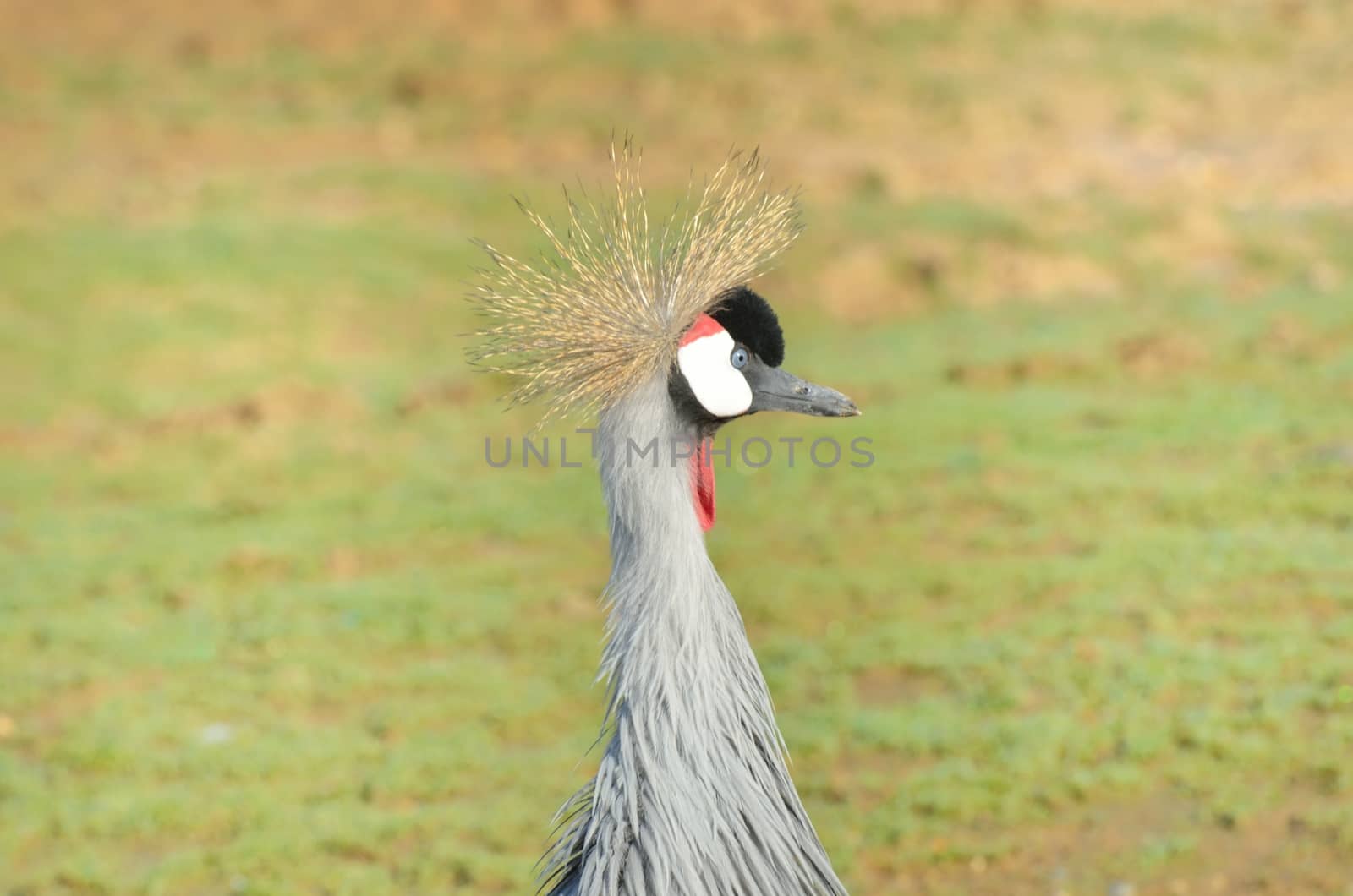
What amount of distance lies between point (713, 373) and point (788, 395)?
0.15m

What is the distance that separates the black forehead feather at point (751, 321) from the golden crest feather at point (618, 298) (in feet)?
0.07

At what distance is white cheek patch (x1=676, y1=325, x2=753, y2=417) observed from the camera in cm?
212

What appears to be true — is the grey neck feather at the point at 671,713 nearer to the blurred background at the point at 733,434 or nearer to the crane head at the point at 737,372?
the crane head at the point at 737,372

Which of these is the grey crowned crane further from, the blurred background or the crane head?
the blurred background

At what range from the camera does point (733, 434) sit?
7109mm

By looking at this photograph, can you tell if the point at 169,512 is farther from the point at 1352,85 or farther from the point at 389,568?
the point at 1352,85

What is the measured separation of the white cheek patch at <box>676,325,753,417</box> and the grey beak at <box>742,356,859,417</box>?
0.04 m

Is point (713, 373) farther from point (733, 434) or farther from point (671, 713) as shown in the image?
point (733, 434)

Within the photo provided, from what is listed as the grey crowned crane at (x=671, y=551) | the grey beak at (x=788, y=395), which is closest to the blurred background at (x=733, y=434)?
the grey crowned crane at (x=671, y=551)

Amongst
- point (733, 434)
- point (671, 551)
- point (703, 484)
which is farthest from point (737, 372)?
point (733, 434)

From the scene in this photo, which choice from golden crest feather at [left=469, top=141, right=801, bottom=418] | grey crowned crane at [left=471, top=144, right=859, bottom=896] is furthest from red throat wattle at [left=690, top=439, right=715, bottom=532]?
golden crest feather at [left=469, top=141, right=801, bottom=418]

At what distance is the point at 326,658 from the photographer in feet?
15.6

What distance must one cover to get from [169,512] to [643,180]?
495 cm

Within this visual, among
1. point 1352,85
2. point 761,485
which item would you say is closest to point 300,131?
point 761,485
